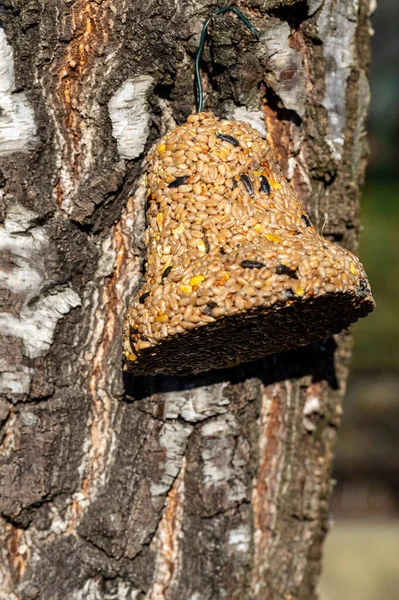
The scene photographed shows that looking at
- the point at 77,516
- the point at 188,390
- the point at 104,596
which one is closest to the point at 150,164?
the point at 188,390

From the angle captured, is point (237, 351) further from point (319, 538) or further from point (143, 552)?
point (319, 538)

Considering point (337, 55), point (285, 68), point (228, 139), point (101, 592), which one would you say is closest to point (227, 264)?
point (228, 139)

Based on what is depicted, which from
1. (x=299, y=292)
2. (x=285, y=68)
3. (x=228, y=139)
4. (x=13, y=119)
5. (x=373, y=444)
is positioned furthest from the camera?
(x=373, y=444)

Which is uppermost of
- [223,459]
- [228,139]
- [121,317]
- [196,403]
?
[228,139]

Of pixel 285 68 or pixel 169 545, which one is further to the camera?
pixel 169 545

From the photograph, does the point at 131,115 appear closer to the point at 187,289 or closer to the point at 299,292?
the point at 187,289

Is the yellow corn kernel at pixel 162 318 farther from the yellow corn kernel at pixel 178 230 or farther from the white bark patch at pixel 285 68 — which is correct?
the white bark patch at pixel 285 68
